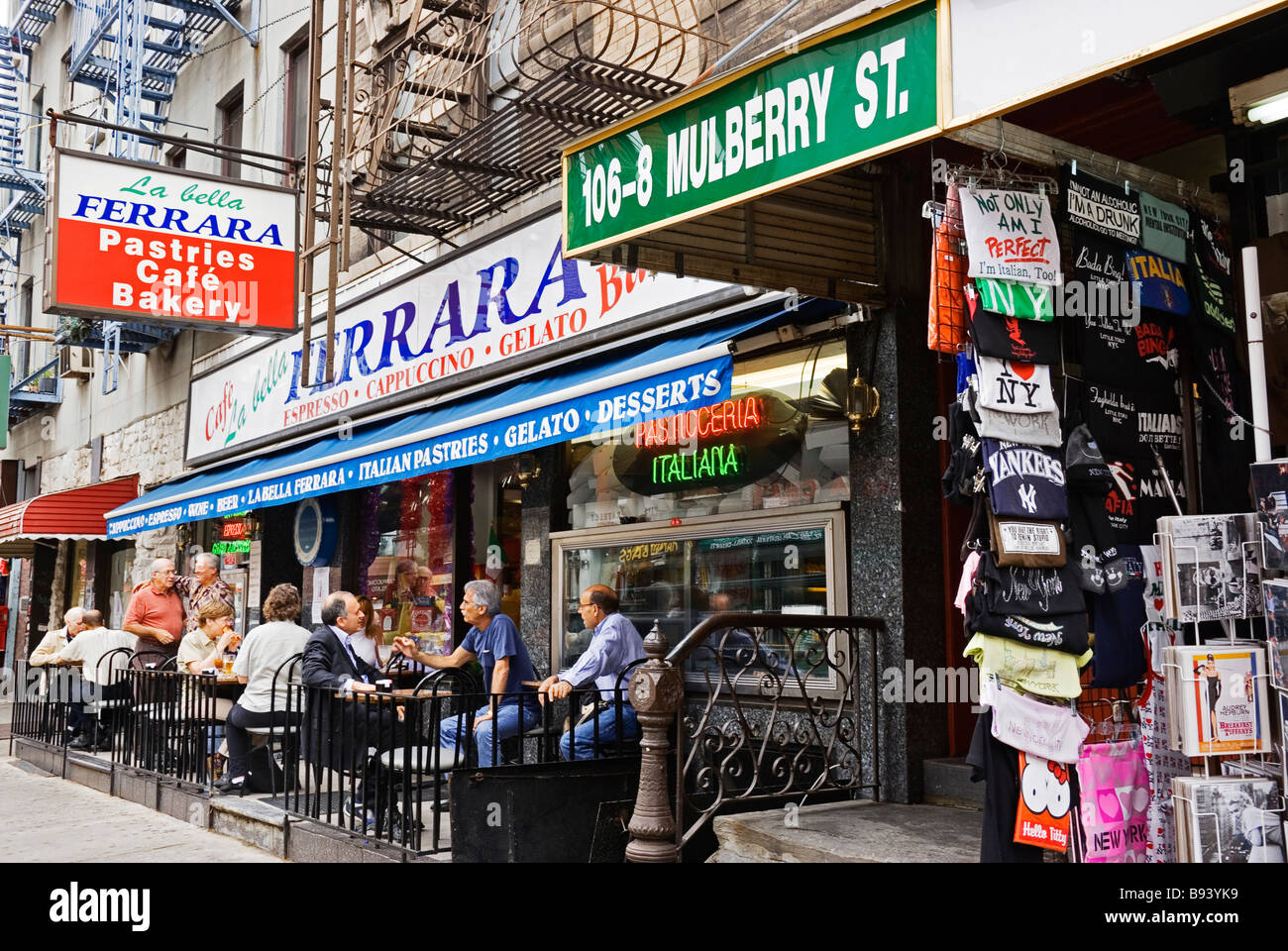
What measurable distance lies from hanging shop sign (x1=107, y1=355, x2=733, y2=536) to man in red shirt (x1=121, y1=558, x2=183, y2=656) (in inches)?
33.8

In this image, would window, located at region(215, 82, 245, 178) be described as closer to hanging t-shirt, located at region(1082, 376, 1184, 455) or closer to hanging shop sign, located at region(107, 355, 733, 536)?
hanging shop sign, located at region(107, 355, 733, 536)

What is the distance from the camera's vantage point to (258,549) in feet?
46.6

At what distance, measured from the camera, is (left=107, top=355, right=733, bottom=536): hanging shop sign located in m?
6.63

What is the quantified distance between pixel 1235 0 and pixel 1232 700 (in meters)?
2.43

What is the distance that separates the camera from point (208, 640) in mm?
10969

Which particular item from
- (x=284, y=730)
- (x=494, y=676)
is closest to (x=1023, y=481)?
(x=494, y=676)

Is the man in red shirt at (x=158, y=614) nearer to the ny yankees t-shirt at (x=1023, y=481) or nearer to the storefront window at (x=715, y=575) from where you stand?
the storefront window at (x=715, y=575)

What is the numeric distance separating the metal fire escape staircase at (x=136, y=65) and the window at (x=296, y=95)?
3.76 feet

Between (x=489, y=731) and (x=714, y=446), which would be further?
(x=714, y=446)

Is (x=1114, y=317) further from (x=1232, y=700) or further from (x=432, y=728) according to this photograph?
(x=432, y=728)

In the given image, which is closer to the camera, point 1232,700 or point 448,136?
point 1232,700

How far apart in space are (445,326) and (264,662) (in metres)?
3.68

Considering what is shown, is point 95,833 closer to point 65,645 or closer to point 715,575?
point 715,575
